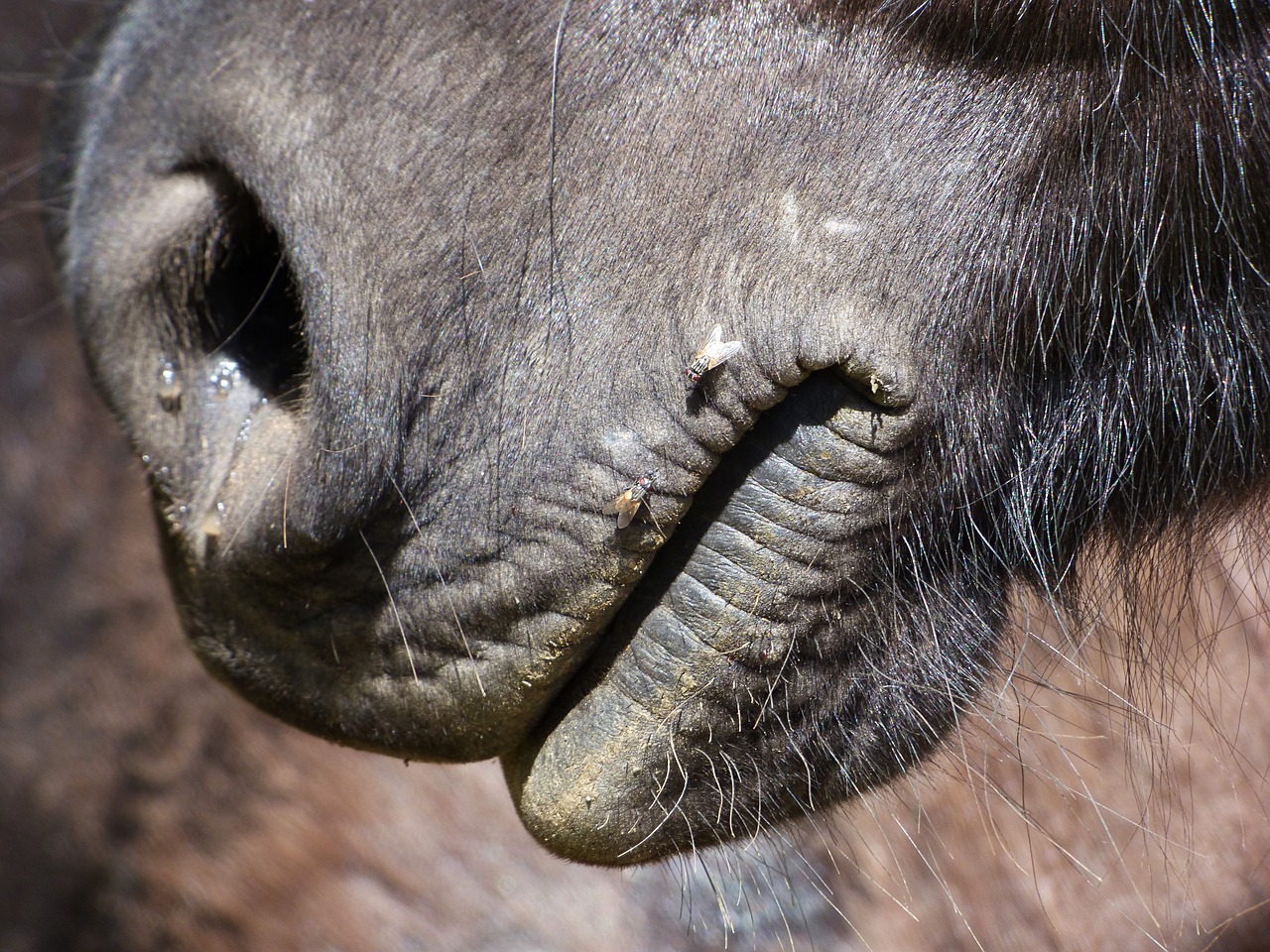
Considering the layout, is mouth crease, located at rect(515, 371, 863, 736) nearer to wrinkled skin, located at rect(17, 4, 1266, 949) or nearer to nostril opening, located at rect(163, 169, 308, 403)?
wrinkled skin, located at rect(17, 4, 1266, 949)

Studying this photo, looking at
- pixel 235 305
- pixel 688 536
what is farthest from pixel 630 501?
pixel 235 305

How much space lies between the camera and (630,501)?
27.7 inches

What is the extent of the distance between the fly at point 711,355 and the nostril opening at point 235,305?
0.86ft

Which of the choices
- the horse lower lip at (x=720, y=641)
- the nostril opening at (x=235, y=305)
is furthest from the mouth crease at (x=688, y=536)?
the nostril opening at (x=235, y=305)

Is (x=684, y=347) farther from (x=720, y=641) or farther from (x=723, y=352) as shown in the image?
(x=720, y=641)

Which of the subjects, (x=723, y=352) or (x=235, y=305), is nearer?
(x=723, y=352)

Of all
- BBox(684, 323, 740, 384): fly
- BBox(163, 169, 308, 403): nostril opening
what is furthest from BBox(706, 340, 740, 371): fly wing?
BBox(163, 169, 308, 403): nostril opening

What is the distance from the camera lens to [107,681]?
1.71m

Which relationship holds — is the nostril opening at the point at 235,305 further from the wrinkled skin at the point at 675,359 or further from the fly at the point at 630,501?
the fly at the point at 630,501

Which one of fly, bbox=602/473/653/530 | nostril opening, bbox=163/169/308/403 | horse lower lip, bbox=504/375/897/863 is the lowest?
horse lower lip, bbox=504/375/897/863

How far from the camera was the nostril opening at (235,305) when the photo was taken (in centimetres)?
79

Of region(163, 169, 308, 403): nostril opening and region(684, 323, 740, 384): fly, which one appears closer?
region(684, 323, 740, 384): fly

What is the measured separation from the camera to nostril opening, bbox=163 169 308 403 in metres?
0.79

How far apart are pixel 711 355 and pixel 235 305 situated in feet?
1.15
